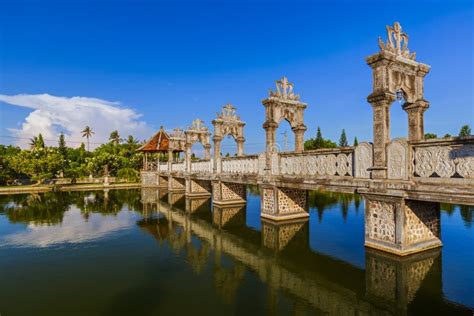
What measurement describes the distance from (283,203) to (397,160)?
266 inches

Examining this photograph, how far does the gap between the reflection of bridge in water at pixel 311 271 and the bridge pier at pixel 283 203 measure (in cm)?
57

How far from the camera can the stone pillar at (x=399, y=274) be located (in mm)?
6707

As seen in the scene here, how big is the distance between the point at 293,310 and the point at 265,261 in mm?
3245

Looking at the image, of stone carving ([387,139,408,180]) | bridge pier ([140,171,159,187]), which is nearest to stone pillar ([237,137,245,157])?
stone carving ([387,139,408,180])

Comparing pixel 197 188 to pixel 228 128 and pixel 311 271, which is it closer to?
pixel 228 128

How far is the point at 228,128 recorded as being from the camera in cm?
2202

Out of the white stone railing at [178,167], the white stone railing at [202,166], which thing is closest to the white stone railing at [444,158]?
the white stone railing at [202,166]

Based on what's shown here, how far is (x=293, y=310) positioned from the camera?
6.28m

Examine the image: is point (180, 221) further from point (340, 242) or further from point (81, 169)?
point (81, 169)

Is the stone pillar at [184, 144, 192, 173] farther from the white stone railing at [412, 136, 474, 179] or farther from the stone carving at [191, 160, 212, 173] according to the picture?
the white stone railing at [412, 136, 474, 179]

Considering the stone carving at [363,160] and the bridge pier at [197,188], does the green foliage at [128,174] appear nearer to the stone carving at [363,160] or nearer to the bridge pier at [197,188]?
the bridge pier at [197,188]

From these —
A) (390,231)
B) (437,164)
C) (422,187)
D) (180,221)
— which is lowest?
(180,221)

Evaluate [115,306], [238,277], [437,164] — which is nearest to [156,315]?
[115,306]

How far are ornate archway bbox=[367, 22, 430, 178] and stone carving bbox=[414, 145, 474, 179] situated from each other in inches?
40.4
